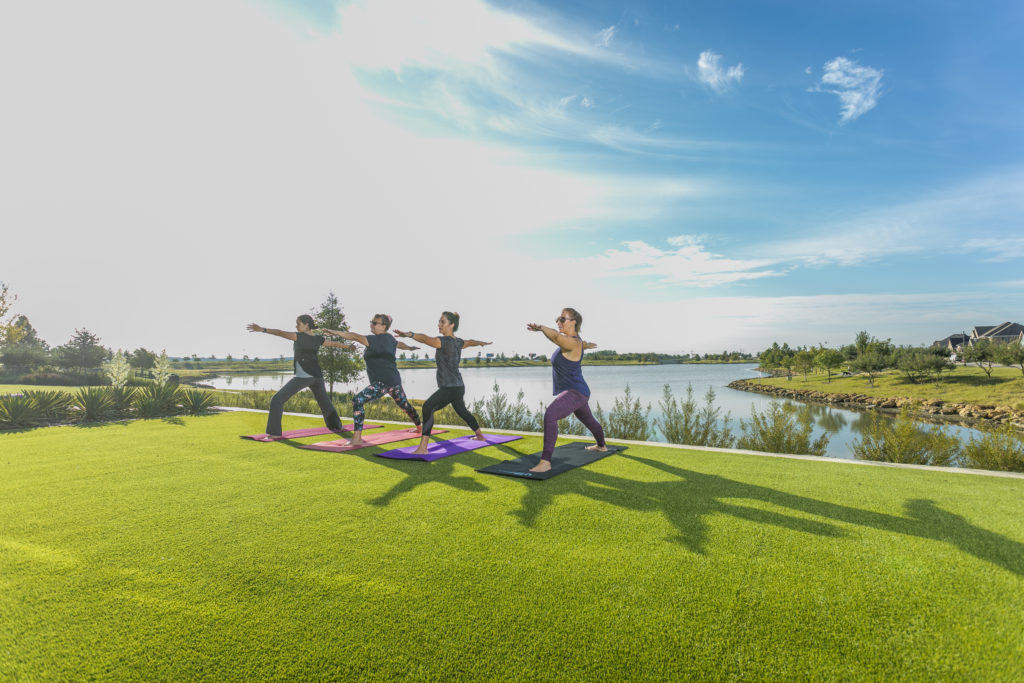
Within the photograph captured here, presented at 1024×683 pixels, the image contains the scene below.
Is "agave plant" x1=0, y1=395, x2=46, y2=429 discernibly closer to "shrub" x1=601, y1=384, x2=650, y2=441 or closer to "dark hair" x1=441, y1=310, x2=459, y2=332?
"dark hair" x1=441, y1=310, x2=459, y2=332

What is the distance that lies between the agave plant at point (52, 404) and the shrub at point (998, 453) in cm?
1669

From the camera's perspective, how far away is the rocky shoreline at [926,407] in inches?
1029

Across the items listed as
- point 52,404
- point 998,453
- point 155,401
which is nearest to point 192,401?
point 155,401

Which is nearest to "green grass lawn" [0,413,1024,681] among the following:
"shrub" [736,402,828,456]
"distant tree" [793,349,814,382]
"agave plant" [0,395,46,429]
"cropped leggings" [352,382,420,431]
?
"cropped leggings" [352,382,420,431]

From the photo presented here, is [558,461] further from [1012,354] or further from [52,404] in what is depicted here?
[1012,354]

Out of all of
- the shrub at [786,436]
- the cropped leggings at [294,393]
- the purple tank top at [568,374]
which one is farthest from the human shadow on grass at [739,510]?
the cropped leggings at [294,393]

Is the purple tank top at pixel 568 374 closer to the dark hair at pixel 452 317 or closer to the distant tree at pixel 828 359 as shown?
the dark hair at pixel 452 317

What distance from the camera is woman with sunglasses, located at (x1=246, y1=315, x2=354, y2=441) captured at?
751cm

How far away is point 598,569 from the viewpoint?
9.45ft

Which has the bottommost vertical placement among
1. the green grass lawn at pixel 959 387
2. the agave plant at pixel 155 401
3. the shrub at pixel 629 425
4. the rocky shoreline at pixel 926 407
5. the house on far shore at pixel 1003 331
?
the rocky shoreline at pixel 926 407

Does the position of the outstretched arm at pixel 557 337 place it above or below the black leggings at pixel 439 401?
above

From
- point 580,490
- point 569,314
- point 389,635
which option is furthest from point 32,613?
point 569,314

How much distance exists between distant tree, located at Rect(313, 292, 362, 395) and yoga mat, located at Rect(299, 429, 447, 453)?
633 inches

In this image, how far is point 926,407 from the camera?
3203cm
